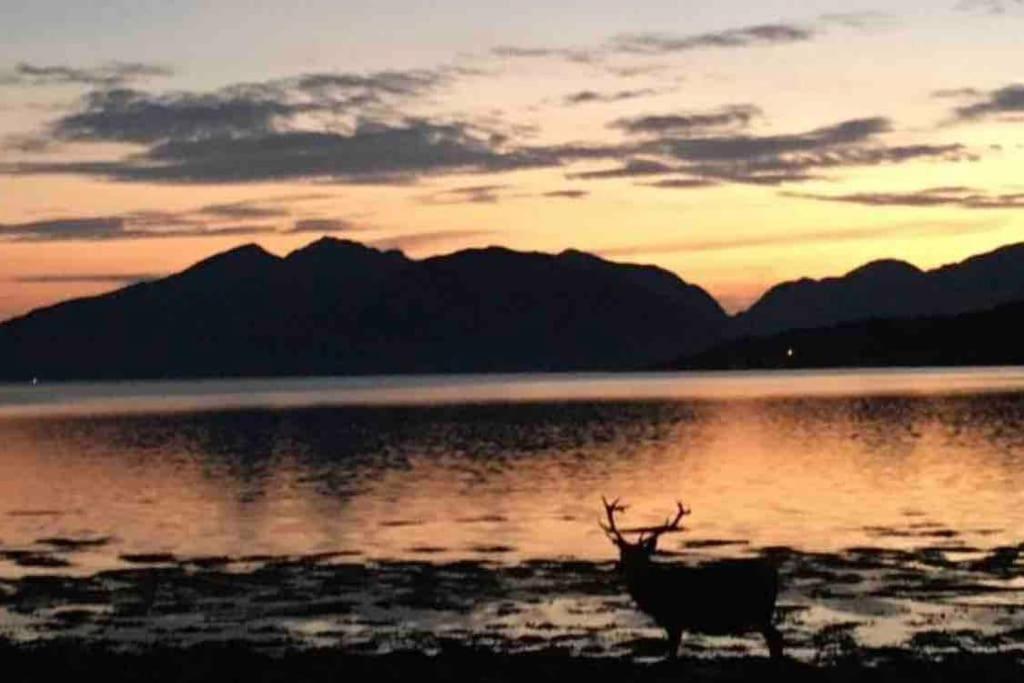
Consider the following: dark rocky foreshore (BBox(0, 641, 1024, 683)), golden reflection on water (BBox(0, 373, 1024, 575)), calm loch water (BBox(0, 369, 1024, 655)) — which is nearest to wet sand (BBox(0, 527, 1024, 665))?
calm loch water (BBox(0, 369, 1024, 655))

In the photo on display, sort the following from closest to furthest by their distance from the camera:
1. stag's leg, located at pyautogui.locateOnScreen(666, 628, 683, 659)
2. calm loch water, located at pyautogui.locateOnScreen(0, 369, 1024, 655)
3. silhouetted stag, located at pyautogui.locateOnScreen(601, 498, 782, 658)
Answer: silhouetted stag, located at pyautogui.locateOnScreen(601, 498, 782, 658)
stag's leg, located at pyautogui.locateOnScreen(666, 628, 683, 659)
calm loch water, located at pyautogui.locateOnScreen(0, 369, 1024, 655)

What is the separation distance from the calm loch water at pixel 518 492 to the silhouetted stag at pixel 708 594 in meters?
5.35

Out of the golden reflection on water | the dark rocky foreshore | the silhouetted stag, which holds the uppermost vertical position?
the silhouetted stag

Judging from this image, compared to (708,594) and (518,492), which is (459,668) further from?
(518,492)

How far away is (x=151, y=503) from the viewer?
58.1 metres

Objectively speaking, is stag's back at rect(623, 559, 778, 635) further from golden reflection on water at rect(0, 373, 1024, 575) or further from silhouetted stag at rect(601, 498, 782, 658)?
golden reflection on water at rect(0, 373, 1024, 575)

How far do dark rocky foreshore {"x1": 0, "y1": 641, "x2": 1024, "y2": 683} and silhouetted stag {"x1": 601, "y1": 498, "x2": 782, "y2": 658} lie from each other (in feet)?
1.91

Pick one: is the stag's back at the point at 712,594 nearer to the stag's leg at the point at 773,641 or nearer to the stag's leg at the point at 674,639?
the stag's leg at the point at 773,641

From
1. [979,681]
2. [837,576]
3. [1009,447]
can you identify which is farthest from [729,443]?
[979,681]

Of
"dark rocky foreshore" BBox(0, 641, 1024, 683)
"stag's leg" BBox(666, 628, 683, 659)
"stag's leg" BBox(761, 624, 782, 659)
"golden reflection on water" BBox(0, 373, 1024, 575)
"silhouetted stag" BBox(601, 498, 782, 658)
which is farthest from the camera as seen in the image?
"golden reflection on water" BBox(0, 373, 1024, 575)

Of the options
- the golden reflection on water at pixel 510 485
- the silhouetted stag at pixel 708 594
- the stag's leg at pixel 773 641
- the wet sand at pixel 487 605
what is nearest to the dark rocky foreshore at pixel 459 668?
the stag's leg at pixel 773 641

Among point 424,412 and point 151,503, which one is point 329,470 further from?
point 424,412

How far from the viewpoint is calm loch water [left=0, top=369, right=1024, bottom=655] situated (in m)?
41.2

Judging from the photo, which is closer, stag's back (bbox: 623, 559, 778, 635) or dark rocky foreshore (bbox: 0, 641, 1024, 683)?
dark rocky foreshore (bbox: 0, 641, 1024, 683)
